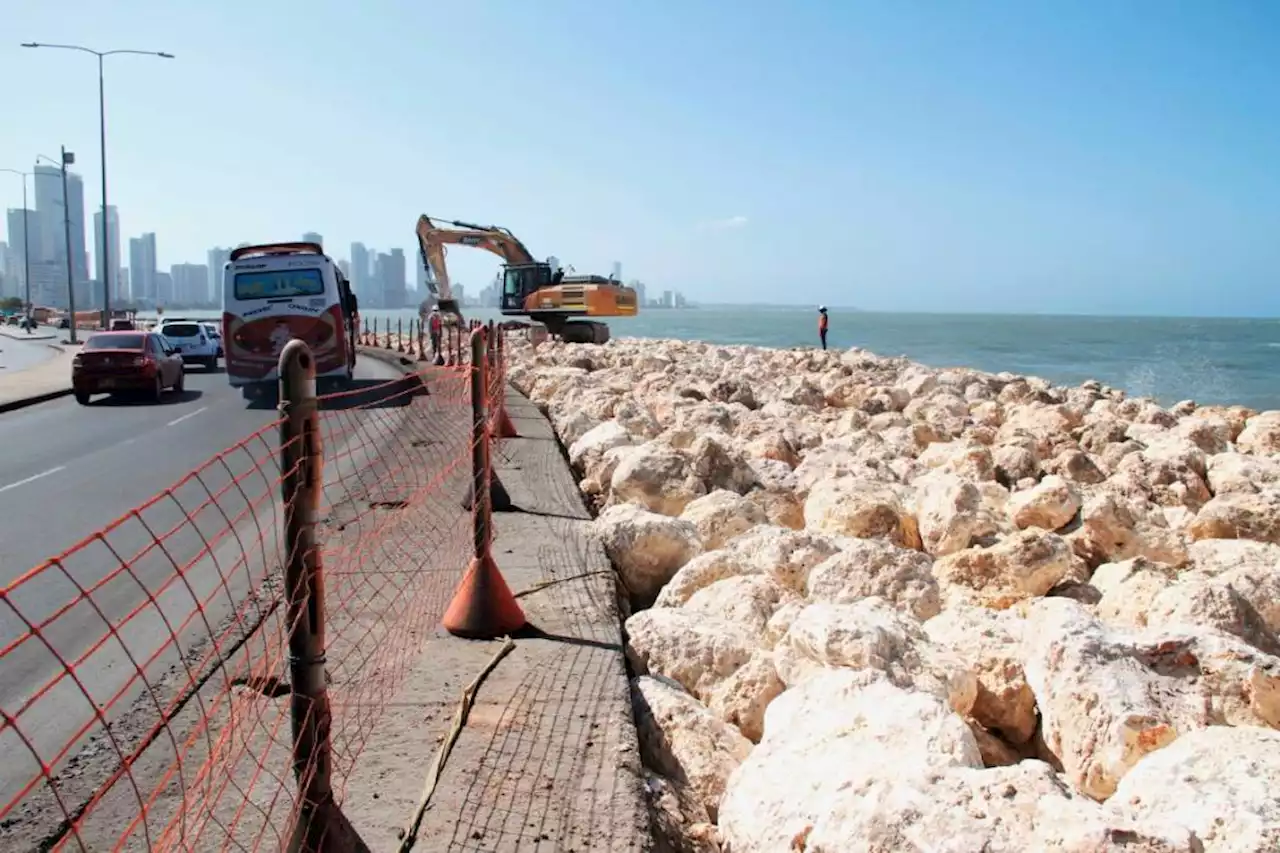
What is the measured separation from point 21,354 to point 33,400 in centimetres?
2020

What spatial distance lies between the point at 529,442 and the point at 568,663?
256 inches

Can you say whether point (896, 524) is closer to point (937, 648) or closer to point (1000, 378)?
point (937, 648)

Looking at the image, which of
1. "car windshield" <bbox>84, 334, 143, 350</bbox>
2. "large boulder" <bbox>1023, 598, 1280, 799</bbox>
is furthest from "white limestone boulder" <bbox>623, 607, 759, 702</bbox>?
"car windshield" <bbox>84, 334, 143, 350</bbox>

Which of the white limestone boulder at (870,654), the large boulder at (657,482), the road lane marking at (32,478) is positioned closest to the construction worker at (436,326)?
the road lane marking at (32,478)

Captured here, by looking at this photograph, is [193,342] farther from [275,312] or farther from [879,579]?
[879,579]

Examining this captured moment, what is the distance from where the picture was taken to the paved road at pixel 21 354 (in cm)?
3046

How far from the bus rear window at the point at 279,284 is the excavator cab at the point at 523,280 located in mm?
14156

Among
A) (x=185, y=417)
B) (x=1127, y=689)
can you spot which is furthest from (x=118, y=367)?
(x=1127, y=689)

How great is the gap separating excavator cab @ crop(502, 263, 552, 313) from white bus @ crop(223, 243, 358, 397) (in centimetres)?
1416

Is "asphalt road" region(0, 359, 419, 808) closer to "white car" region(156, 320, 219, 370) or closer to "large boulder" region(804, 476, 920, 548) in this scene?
"large boulder" region(804, 476, 920, 548)

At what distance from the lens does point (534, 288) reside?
33844 mm

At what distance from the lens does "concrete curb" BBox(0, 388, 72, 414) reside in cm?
1870

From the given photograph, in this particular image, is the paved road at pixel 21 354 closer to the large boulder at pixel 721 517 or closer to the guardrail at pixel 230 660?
the guardrail at pixel 230 660

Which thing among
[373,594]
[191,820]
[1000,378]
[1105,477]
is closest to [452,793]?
[191,820]
